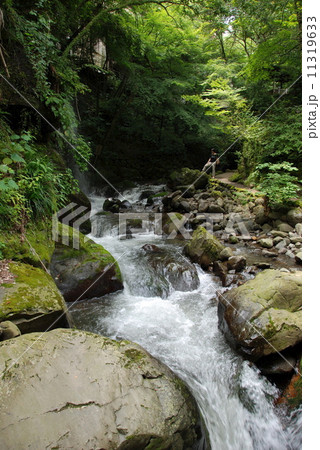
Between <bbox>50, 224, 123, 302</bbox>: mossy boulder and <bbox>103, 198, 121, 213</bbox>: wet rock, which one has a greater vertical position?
<bbox>103, 198, 121, 213</bbox>: wet rock

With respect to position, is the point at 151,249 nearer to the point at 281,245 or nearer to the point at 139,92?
the point at 281,245

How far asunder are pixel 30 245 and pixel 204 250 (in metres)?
3.67

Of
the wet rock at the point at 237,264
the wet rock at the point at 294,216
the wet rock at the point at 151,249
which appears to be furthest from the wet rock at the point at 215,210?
the wet rock at the point at 237,264

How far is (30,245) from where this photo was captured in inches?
137

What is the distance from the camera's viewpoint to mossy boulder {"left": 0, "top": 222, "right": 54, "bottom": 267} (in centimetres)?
319

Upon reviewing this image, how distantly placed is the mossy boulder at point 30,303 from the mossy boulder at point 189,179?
8.67m

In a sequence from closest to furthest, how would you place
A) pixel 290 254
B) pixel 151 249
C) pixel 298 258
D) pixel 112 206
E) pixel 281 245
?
pixel 298 258
pixel 290 254
pixel 151 249
pixel 281 245
pixel 112 206

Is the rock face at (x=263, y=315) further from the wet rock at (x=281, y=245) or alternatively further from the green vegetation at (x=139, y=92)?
the green vegetation at (x=139, y=92)

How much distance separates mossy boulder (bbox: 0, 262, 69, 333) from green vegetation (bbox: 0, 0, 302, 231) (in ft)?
3.02

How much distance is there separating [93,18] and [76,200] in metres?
5.18

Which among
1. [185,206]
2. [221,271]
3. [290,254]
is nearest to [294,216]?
[290,254]

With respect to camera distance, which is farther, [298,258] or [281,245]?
[281,245]

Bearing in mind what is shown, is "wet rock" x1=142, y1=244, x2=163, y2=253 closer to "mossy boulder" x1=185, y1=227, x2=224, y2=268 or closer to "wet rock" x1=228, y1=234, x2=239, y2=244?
"mossy boulder" x1=185, y1=227, x2=224, y2=268

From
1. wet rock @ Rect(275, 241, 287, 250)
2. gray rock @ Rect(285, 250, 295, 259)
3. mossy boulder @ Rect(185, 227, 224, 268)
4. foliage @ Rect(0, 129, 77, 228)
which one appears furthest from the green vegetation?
mossy boulder @ Rect(185, 227, 224, 268)
